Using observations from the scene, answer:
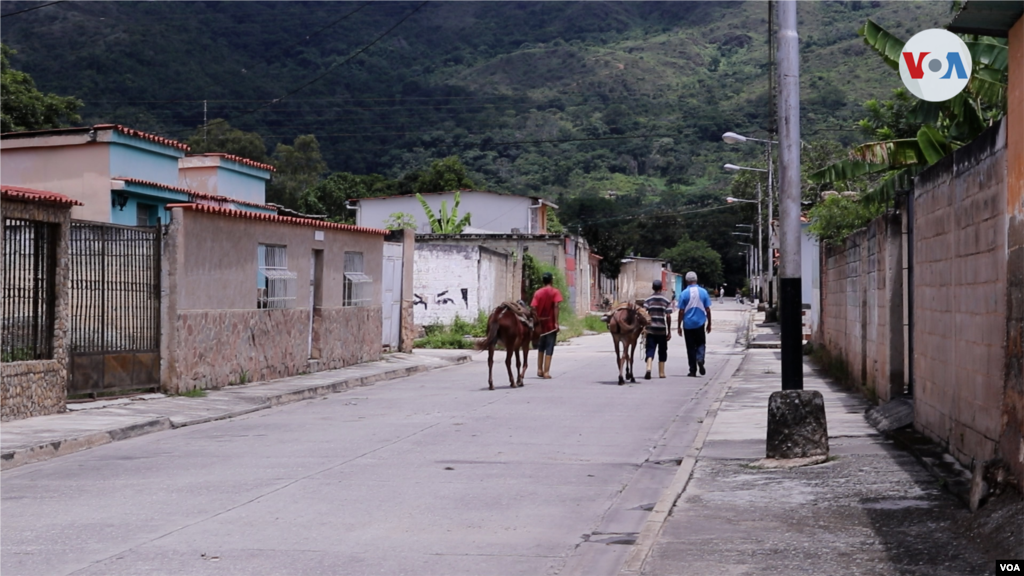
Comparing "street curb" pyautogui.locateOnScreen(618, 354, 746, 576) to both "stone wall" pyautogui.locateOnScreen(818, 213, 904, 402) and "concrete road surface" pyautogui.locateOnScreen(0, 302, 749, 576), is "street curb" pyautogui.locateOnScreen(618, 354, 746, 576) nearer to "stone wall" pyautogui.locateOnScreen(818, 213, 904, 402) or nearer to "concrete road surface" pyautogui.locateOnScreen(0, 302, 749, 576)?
"concrete road surface" pyautogui.locateOnScreen(0, 302, 749, 576)

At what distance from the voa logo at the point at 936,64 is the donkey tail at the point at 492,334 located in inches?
424

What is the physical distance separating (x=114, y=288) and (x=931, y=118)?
12.4m

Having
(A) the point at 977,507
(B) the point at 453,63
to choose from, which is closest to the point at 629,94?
(B) the point at 453,63

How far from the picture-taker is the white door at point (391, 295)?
28.8 meters

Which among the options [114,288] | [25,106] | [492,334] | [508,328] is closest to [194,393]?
[114,288]

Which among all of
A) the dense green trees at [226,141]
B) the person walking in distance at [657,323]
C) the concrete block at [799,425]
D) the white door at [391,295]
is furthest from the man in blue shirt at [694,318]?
the dense green trees at [226,141]

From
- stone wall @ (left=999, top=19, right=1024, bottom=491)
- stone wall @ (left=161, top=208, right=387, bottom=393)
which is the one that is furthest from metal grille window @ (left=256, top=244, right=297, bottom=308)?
stone wall @ (left=999, top=19, right=1024, bottom=491)

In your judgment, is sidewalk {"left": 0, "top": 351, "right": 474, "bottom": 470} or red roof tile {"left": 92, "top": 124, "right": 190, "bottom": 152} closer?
sidewalk {"left": 0, "top": 351, "right": 474, "bottom": 470}

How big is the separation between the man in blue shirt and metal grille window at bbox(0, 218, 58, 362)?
11.7 metres

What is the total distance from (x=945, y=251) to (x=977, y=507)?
3439 mm

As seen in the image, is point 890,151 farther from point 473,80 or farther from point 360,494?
point 473,80

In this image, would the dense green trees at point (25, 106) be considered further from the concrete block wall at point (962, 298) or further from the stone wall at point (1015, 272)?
the stone wall at point (1015, 272)

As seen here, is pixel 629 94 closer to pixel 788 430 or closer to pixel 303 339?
pixel 303 339

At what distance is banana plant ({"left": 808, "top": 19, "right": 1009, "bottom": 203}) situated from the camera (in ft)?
55.0
